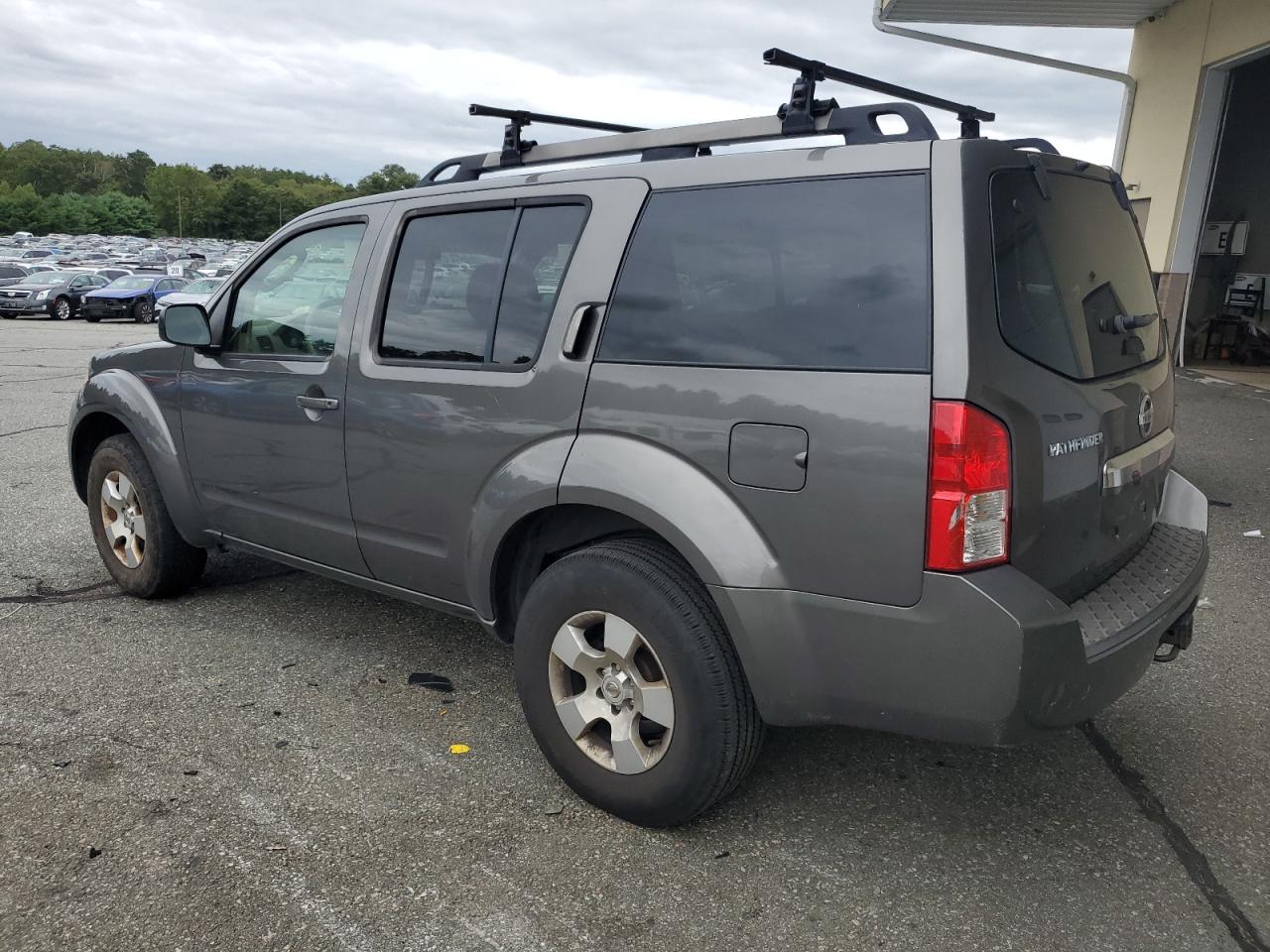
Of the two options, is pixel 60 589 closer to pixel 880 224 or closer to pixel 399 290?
pixel 399 290

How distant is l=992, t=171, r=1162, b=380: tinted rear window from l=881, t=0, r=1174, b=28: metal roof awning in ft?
40.2

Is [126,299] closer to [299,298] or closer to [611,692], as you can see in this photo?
[299,298]

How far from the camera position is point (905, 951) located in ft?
7.75

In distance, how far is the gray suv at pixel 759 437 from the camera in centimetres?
233

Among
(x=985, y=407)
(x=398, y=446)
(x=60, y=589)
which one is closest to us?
(x=985, y=407)

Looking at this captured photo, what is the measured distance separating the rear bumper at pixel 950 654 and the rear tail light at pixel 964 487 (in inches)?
2.4

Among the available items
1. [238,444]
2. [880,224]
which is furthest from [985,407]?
[238,444]

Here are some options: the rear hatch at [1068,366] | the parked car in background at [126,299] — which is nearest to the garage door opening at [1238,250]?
the rear hatch at [1068,366]

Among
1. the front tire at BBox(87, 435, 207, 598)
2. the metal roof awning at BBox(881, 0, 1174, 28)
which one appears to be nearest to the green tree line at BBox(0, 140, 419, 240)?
the metal roof awning at BBox(881, 0, 1174, 28)

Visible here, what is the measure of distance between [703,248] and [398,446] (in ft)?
4.17

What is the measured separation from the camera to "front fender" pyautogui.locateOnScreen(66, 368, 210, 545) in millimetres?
4277

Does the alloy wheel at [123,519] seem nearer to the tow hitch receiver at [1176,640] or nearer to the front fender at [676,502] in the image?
the front fender at [676,502]

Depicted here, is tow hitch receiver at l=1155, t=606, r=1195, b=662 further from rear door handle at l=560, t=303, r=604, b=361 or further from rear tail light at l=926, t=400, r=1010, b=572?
rear door handle at l=560, t=303, r=604, b=361

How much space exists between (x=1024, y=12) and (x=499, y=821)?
48.5ft
